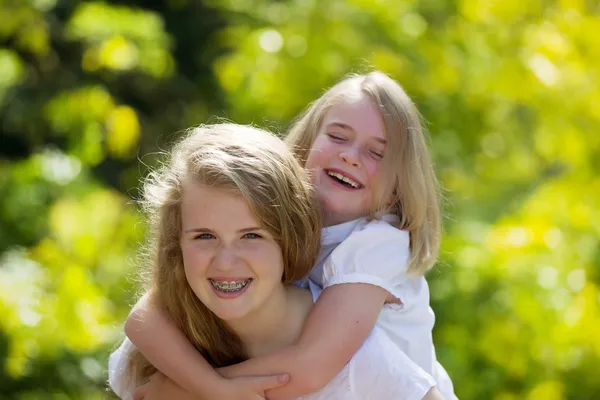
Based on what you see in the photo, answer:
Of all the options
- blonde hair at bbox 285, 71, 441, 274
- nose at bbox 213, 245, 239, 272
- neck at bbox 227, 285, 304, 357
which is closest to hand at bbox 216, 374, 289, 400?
neck at bbox 227, 285, 304, 357

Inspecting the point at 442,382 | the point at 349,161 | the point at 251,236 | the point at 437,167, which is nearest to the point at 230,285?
the point at 251,236

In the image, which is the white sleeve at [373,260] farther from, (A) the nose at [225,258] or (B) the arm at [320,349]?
(A) the nose at [225,258]

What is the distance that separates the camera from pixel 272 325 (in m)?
2.23

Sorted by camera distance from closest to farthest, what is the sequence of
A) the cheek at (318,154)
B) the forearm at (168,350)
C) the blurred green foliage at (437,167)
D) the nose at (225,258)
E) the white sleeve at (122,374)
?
the nose at (225,258), the forearm at (168,350), the cheek at (318,154), the white sleeve at (122,374), the blurred green foliage at (437,167)

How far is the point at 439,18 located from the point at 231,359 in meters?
3.74

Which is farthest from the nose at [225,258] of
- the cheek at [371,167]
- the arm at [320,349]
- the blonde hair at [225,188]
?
the cheek at [371,167]

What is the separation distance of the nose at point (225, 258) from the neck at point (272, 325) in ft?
0.59

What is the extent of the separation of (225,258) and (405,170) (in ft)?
2.03

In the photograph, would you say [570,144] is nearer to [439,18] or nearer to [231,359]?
[439,18]

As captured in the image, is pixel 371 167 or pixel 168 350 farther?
pixel 371 167

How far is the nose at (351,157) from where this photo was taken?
7.75 feet

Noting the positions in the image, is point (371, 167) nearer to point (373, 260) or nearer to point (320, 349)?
point (373, 260)

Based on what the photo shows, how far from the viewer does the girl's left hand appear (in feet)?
7.45

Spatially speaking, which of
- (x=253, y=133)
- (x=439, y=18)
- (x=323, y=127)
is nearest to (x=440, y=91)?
(x=439, y=18)
